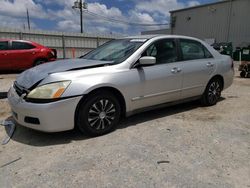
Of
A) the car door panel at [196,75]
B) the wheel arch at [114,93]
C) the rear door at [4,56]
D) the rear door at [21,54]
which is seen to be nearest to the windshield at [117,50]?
the wheel arch at [114,93]

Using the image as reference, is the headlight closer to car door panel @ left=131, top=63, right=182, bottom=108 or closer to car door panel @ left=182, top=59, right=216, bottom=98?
car door panel @ left=131, top=63, right=182, bottom=108

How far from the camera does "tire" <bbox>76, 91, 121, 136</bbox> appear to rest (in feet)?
12.4

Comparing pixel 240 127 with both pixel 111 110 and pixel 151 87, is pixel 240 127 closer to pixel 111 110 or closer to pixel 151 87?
pixel 151 87

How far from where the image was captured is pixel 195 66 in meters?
5.19

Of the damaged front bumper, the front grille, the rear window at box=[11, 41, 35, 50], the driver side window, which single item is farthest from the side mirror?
the rear window at box=[11, 41, 35, 50]

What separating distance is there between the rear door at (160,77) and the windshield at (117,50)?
0.80ft

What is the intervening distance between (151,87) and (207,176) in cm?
195

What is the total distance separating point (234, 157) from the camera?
333 centimetres

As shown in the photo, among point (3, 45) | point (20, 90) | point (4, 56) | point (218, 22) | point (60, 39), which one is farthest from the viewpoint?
point (218, 22)

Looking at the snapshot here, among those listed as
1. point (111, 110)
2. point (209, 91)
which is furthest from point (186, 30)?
point (111, 110)

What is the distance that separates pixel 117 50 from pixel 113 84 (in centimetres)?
95

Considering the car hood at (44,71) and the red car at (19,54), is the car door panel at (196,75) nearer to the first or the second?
the car hood at (44,71)

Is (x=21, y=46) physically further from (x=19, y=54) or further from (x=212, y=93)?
(x=212, y=93)

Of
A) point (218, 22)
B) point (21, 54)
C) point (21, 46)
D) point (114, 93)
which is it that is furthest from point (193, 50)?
point (218, 22)
